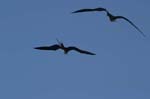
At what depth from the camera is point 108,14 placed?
2278 cm

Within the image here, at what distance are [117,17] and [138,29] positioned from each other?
4148 mm

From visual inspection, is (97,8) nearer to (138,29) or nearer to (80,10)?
(80,10)

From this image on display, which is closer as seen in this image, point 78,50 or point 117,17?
point 117,17

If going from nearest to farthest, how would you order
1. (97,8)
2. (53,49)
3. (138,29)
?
(138,29) → (97,8) → (53,49)

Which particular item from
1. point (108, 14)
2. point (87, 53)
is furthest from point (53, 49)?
point (108, 14)

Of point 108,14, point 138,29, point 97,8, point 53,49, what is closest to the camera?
point 138,29

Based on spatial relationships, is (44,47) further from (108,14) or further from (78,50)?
(108,14)

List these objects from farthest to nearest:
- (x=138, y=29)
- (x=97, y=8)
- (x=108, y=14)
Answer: (x=108, y=14) → (x=97, y=8) → (x=138, y=29)

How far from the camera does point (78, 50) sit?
25609 mm

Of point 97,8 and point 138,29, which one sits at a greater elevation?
point 97,8

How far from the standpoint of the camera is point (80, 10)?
21.1 metres

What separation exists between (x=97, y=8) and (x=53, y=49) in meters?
4.59

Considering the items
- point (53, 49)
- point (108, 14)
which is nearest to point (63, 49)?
point (53, 49)

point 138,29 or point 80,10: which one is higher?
point 80,10
